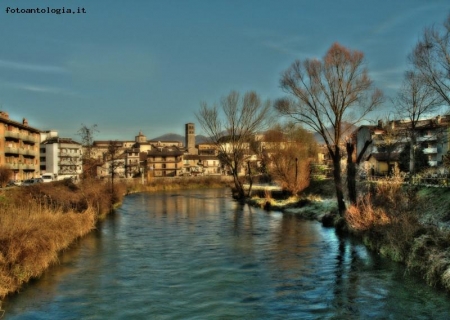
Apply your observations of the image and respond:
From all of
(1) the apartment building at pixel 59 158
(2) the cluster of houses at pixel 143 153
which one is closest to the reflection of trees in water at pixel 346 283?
(2) the cluster of houses at pixel 143 153

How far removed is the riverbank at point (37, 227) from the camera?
15133 millimetres

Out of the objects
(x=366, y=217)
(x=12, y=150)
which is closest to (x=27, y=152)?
(x=12, y=150)

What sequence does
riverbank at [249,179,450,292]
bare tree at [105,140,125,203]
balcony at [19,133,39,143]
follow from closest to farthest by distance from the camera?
riverbank at [249,179,450,292] → bare tree at [105,140,125,203] → balcony at [19,133,39,143]

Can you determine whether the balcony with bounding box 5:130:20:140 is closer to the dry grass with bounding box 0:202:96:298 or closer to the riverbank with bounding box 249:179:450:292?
the dry grass with bounding box 0:202:96:298

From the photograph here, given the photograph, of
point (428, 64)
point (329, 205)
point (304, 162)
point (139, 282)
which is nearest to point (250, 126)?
point (304, 162)

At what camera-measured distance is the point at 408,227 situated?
1836 cm

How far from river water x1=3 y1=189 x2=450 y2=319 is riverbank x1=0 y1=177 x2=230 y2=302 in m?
0.61

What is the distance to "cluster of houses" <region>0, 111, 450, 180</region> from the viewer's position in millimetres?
71250

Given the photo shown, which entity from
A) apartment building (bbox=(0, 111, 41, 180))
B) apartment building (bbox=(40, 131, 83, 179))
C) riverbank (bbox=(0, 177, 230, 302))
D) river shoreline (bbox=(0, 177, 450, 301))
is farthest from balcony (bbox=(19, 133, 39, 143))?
riverbank (bbox=(0, 177, 230, 302))

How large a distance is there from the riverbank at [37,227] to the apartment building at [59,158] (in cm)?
6926

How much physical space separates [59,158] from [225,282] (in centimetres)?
9768

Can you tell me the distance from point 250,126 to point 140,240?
1467 inches

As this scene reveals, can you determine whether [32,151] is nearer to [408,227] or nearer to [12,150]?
[12,150]

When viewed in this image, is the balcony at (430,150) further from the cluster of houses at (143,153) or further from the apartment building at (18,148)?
the apartment building at (18,148)
